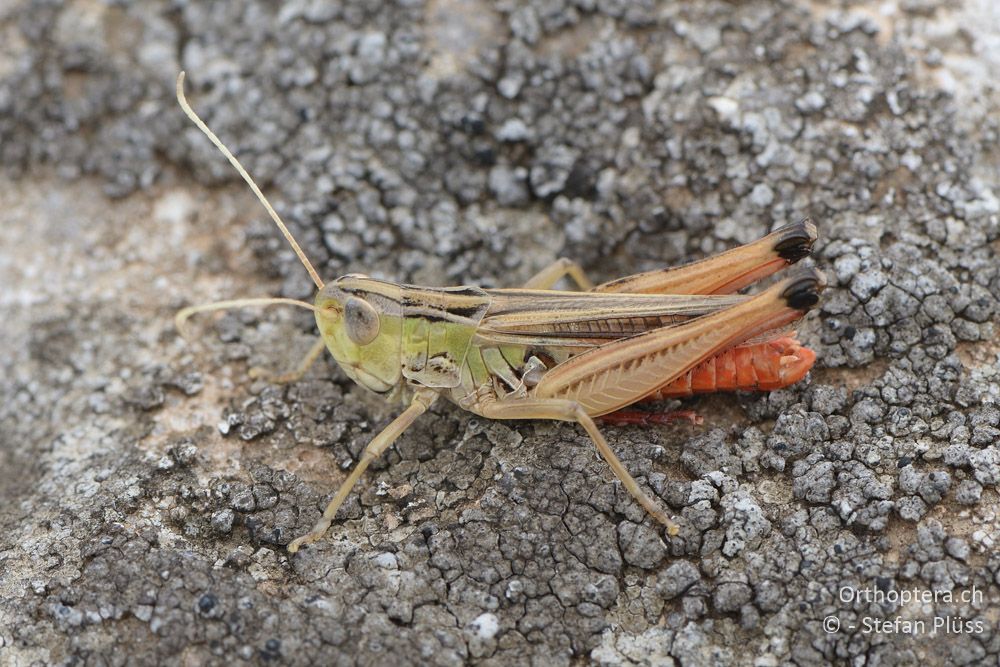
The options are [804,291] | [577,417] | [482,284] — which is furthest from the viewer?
[482,284]

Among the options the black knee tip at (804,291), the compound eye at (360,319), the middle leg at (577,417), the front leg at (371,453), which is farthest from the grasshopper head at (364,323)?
the black knee tip at (804,291)

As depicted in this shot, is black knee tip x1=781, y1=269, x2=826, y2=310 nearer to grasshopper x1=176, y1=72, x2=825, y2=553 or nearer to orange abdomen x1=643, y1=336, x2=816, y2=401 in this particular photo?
grasshopper x1=176, y1=72, x2=825, y2=553

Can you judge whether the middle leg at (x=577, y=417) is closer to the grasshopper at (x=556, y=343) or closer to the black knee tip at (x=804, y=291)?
the grasshopper at (x=556, y=343)

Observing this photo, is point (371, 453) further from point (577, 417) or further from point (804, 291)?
point (804, 291)

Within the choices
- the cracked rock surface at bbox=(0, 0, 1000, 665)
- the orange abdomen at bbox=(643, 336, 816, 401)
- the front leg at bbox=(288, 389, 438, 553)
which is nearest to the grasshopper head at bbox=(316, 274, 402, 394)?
the front leg at bbox=(288, 389, 438, 553)

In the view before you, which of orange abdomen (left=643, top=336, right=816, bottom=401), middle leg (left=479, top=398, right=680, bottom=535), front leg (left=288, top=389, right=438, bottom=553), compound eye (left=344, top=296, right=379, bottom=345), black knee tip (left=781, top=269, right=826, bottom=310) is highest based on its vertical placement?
black knee tip (left=781, top=269, right=826, bottom=310)

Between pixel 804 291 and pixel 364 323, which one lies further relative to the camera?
pixel 364 323

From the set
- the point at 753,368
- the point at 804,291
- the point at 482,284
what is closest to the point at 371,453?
the point at 482,284

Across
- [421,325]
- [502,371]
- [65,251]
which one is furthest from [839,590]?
[65,251]
